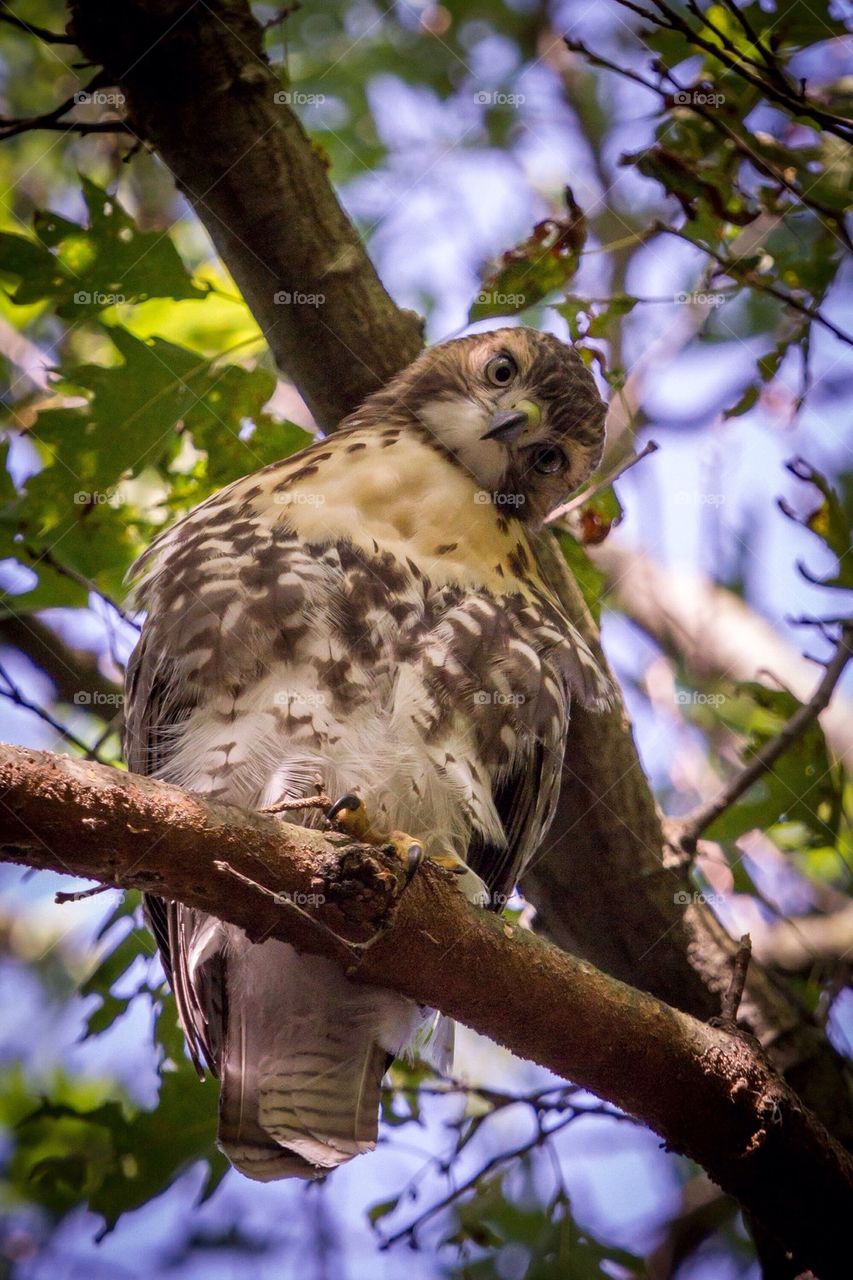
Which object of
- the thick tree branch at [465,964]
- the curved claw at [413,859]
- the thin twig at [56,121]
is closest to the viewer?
the thick tree branch at [465,964]

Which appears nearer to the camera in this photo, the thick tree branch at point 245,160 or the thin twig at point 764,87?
the thin twig at point 764,87

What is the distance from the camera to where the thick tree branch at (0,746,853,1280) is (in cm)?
205

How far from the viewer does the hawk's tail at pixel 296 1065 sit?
301cm

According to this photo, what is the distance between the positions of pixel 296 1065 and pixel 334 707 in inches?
35.6

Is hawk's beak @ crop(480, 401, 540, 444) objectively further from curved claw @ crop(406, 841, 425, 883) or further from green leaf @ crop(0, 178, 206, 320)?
curved claw @ crop(406, 841, 425, 883)

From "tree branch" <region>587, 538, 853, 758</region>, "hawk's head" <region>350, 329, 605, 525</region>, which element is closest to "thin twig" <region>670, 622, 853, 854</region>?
"hawk's head" <region>350, 329, 605, 525</region>

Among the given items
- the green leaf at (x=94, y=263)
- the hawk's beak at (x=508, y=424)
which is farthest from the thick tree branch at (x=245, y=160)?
the hawk's beak at (x=508, y=424)

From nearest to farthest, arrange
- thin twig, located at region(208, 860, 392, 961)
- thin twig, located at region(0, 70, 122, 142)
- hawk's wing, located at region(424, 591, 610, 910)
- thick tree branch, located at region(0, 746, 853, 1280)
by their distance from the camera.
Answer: thick tree branch, located at region(0, 746, 853, 1280)
thin twig, located at region(208, 860, 392, 961)
hawk's wing, located at region(424, 591, 610, 910)
thin twig, located at region(0, 70, 122, 142)

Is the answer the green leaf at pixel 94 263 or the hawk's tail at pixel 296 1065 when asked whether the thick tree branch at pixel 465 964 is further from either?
the green leaf at pixel 94 263

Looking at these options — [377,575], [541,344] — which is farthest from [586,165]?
[377,575]

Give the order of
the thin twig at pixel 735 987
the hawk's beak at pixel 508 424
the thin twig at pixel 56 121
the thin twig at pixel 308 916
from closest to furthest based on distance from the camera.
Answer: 1. the thin twig at pixel 308 916
2. the thin twig at pixel 735 987
3. the thin twig at pixel 56 121
4. the hawk's beak at pixel 508 424

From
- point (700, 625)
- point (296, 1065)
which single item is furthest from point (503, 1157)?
point (700, 625)

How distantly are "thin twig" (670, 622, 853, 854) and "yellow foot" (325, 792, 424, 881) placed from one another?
4.76 ft

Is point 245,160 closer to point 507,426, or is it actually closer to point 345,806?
point 507,426
